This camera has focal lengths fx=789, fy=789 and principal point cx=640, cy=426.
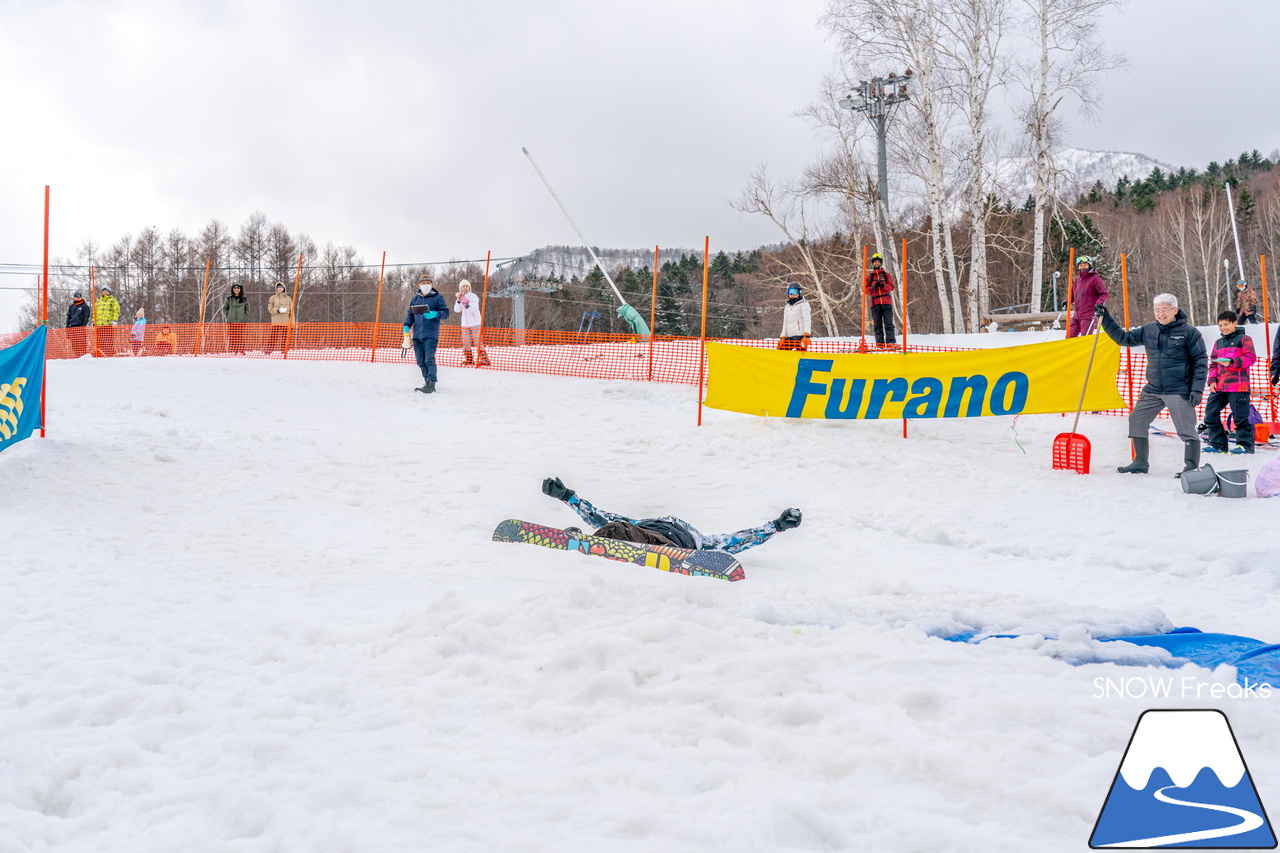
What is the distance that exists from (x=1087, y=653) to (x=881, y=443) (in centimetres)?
601

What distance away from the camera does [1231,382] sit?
28.8ft

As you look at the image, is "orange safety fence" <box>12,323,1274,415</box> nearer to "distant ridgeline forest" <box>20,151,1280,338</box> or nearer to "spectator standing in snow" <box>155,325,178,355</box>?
"spectator standing in snow" <box>155,325,178,355</box>

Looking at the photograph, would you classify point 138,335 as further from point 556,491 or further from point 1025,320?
point 1025,320

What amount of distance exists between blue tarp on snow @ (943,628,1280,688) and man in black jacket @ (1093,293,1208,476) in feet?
16.3

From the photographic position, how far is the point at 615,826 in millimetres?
2084

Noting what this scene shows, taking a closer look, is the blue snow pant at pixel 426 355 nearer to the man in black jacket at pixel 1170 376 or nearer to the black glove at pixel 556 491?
the black glove at pixel 556 491

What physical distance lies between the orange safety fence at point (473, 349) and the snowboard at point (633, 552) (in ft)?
25.1

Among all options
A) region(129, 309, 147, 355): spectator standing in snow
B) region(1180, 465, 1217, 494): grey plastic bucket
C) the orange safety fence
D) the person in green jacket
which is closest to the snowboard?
region(1180, 465, 1217, 494): grey plastic bucket

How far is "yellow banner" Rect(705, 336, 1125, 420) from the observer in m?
9.01

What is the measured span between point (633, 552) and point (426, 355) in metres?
8.26

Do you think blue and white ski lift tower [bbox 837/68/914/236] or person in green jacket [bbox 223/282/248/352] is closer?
person in green jacket [bbox 223/282/248/352]

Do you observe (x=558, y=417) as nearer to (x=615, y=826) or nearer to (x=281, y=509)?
(x=281, y=509)

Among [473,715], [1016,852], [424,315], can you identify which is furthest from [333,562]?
[424,315]

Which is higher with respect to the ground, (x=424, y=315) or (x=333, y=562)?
(x=424, y=315)
